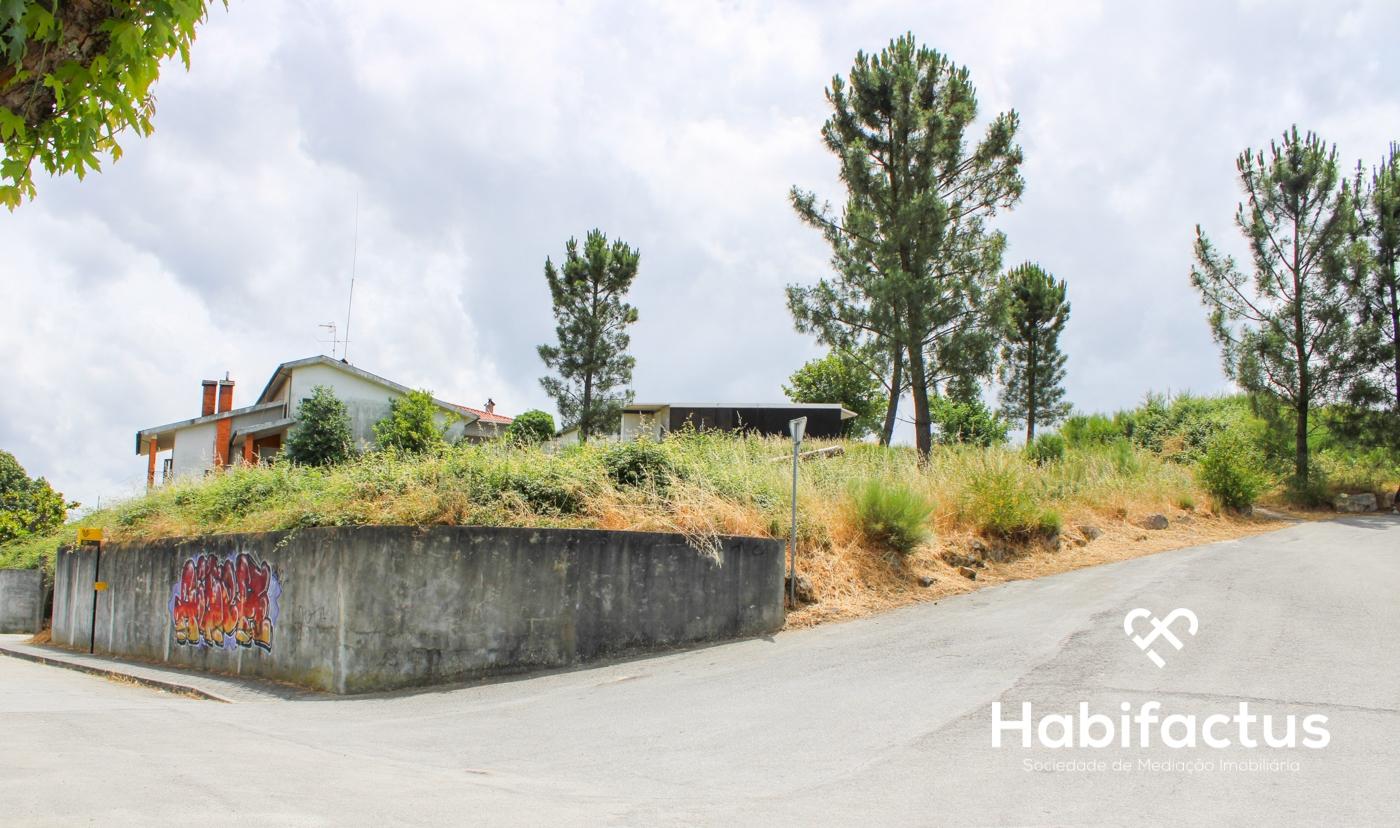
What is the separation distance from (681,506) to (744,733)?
19.4 ft

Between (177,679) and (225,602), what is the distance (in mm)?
1242

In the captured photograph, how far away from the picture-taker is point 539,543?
1227 cm

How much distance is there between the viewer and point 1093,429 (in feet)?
101

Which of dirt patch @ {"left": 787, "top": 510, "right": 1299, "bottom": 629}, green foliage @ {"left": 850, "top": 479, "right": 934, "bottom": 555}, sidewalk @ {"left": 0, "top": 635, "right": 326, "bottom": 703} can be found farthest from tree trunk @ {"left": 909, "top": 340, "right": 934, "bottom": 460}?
sidewalk @ {"left": 0, "top": 635, "right": 326, "bottom": 703}

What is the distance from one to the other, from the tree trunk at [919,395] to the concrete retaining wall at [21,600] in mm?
24483

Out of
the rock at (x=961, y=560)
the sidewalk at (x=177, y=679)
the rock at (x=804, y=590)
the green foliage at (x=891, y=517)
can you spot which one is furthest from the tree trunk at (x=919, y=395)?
the sidewalk at (x=177, y=679)

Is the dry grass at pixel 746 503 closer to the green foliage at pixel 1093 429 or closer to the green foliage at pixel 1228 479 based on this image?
the green foliage at pixel 1228 479

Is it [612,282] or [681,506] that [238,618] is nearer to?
[681,506]

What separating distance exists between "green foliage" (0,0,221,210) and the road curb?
31.7ft

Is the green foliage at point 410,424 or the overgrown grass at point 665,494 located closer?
the overgrown grass at point 665,494

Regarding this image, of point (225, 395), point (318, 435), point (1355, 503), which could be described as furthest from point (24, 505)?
point (1355, 503)

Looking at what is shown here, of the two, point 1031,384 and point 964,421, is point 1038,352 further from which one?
point 964,421

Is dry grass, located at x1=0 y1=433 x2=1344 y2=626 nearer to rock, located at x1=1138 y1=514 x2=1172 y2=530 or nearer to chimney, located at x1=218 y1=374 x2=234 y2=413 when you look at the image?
rock, located at x1=1138 y1=514 x2=1172 y2=530

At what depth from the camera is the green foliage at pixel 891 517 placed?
1502 cm
